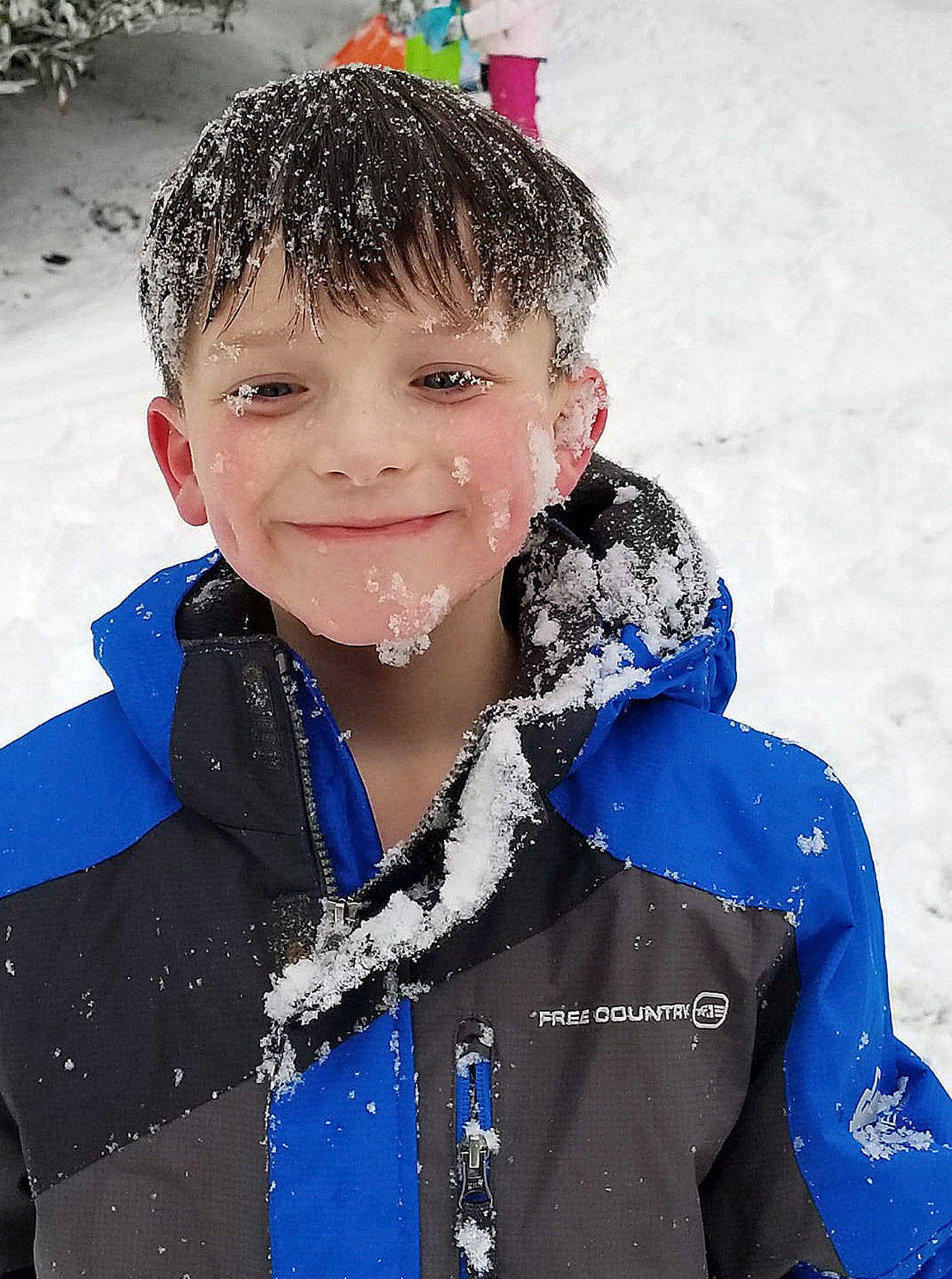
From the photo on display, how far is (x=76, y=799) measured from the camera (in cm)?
135

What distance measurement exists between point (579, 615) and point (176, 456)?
1.74 feet

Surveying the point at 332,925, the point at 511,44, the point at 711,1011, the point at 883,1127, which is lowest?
the point at 883,1127

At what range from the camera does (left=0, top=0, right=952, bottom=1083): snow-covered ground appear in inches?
128

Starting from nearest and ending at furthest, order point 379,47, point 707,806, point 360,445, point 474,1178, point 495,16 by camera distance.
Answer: point 360,445, point 474,1178, point 707,806, point 495,16, point 379,47

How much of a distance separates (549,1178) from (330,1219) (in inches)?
9.5

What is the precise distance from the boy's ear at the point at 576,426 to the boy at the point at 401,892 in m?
0.05

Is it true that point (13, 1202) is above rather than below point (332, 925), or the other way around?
below

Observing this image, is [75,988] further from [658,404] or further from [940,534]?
[658,404]

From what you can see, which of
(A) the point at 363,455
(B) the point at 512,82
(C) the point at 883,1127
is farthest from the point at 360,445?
(B) the point at 512,82

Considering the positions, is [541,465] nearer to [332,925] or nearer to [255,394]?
[255,394]

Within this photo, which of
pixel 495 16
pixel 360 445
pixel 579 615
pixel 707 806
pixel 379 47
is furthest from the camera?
pixel 379 47

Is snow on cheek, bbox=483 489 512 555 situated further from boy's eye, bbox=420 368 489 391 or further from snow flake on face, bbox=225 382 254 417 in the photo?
snow flake on face, bbox=225 382 254 417

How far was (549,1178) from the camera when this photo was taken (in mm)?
1265

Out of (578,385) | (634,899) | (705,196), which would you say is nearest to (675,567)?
(578,385)
